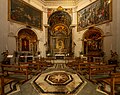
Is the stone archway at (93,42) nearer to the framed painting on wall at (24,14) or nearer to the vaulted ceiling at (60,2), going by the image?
the vaulted ceiling at (60,2)

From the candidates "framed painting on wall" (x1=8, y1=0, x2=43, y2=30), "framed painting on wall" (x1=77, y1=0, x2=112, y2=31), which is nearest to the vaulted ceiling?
"framed painting on wall" (x1=77, y1=0, x2=112, y2=31)

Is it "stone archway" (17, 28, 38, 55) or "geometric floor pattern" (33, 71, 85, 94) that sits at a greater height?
"stone archway" (17, 28, 38, 55)

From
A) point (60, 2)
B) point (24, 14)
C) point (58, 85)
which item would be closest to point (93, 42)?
point (60, 2)

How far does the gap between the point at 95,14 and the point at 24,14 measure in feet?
27.2

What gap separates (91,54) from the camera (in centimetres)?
1606

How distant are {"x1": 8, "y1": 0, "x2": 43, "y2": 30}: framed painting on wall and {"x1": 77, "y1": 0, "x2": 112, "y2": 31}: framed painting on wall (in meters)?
5.73

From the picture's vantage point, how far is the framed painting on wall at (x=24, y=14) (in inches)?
547

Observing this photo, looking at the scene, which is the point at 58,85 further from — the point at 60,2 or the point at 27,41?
the point at 60,2

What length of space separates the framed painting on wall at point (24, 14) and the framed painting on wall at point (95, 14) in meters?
5.73

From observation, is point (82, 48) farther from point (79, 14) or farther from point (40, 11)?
point (40, 11)

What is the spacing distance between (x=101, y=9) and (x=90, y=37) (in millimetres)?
3869

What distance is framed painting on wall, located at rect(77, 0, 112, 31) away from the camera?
13766 millimetres

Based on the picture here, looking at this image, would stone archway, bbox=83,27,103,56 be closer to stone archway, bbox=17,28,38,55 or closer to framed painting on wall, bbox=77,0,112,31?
framed painting on wall, bbox=77,0,112,31

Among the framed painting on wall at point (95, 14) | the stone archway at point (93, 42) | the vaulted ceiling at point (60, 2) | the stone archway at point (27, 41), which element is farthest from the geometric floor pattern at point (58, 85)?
the vaulted ceiling at point (60, 2)
